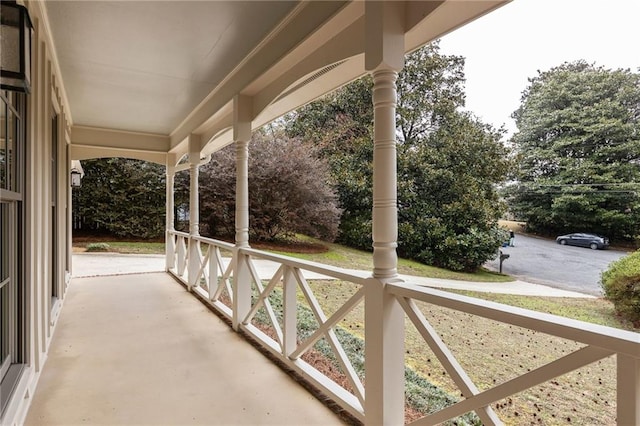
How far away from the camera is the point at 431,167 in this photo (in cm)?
511

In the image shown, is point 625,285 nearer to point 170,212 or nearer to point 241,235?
point 241,235

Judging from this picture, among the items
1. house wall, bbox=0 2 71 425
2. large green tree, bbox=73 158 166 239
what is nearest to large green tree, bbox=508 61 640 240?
house wall, bbox=0 2 71 425

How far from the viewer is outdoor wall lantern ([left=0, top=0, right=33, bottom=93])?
1.38m

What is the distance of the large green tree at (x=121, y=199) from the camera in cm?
1202

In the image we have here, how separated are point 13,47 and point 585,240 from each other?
298 centimetres

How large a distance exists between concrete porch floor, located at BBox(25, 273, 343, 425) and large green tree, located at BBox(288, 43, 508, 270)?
2829 mm

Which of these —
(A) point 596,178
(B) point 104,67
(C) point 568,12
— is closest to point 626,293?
(A) point 596,178

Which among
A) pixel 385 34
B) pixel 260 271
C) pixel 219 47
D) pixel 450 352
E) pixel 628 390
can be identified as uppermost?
pixel 219 47

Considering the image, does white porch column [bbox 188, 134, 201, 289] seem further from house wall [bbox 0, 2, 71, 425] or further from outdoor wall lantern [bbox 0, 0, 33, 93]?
outdoor wall lantern [bbox 0, 0, 33, 93]

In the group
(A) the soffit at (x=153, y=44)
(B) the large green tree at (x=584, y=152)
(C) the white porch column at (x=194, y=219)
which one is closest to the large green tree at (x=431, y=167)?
(B) the large green tree at (x=584, y=152)

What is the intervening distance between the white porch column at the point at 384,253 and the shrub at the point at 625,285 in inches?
50.8

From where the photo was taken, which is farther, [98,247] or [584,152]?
[98,247]

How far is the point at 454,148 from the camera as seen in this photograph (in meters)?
5.09

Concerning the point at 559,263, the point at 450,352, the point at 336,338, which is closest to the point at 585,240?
the point at 559,263
